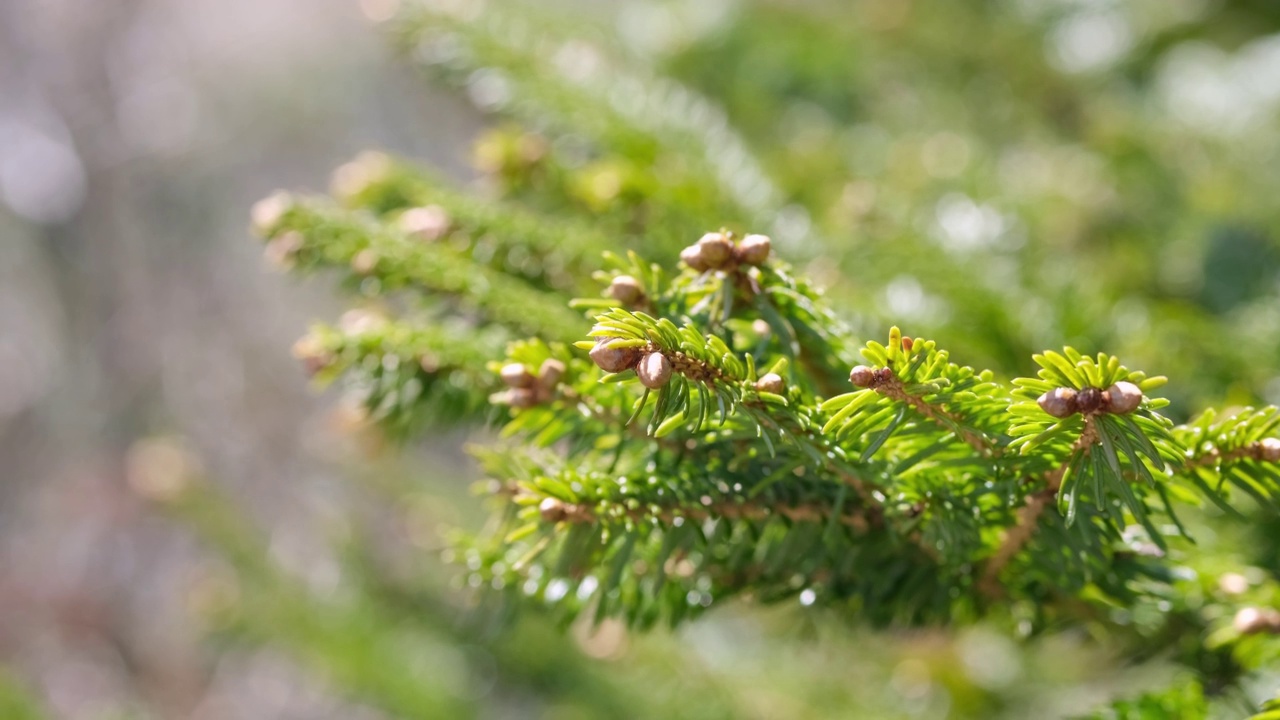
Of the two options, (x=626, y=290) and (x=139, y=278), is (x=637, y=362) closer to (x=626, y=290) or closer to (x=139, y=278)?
(x=626, y=290)

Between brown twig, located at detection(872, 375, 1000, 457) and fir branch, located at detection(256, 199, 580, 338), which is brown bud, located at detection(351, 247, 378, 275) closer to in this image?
fir branch, located at detection(256, 199, 580, 338)

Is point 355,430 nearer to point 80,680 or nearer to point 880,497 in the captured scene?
point 880,497

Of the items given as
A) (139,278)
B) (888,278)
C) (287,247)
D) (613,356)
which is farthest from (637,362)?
(139,278)

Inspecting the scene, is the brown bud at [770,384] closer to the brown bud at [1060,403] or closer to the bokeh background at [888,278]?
the brown bud at [1060,403]

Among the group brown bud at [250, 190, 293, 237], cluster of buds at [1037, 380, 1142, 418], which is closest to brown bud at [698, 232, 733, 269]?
cluster of buds at [1037, 380, 1142, 418]

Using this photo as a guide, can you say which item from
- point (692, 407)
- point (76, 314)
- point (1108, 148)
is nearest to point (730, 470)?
point (692, 407)

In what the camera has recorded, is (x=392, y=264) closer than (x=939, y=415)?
No
